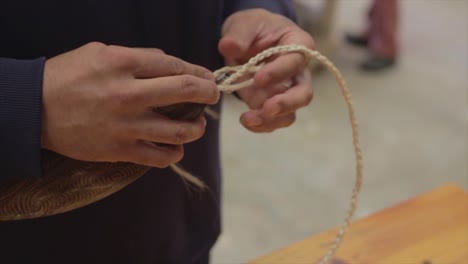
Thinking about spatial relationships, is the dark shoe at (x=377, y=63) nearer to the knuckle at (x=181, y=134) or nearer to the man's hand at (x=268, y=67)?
the man's hand at (x=268, y=67)

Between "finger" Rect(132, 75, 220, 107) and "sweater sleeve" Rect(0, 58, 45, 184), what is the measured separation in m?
0.08

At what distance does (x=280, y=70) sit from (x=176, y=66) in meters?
0.16

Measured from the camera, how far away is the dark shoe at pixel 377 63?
2482 mm

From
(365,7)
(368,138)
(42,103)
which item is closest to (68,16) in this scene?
(42,103)

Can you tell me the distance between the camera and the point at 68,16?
1.60 ft

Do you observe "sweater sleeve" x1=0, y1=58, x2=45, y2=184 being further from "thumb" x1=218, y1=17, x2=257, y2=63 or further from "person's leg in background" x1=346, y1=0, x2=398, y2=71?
"person's leg in background" x1=346, y1=0, x2=398, y2=71

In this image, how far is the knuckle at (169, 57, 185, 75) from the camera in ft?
1.39

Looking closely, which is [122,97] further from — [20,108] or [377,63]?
[377,63]

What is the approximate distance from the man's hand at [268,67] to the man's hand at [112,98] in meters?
0.13

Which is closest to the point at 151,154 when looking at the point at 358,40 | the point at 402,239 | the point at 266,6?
the point at 266,6

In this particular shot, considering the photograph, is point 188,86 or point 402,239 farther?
point 402,239

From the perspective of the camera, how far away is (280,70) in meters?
0.56

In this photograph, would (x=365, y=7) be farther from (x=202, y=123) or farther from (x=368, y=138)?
(x=202, y=123)

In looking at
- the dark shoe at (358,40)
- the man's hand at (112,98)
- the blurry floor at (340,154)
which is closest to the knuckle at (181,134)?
the man's hand at (112,98)
